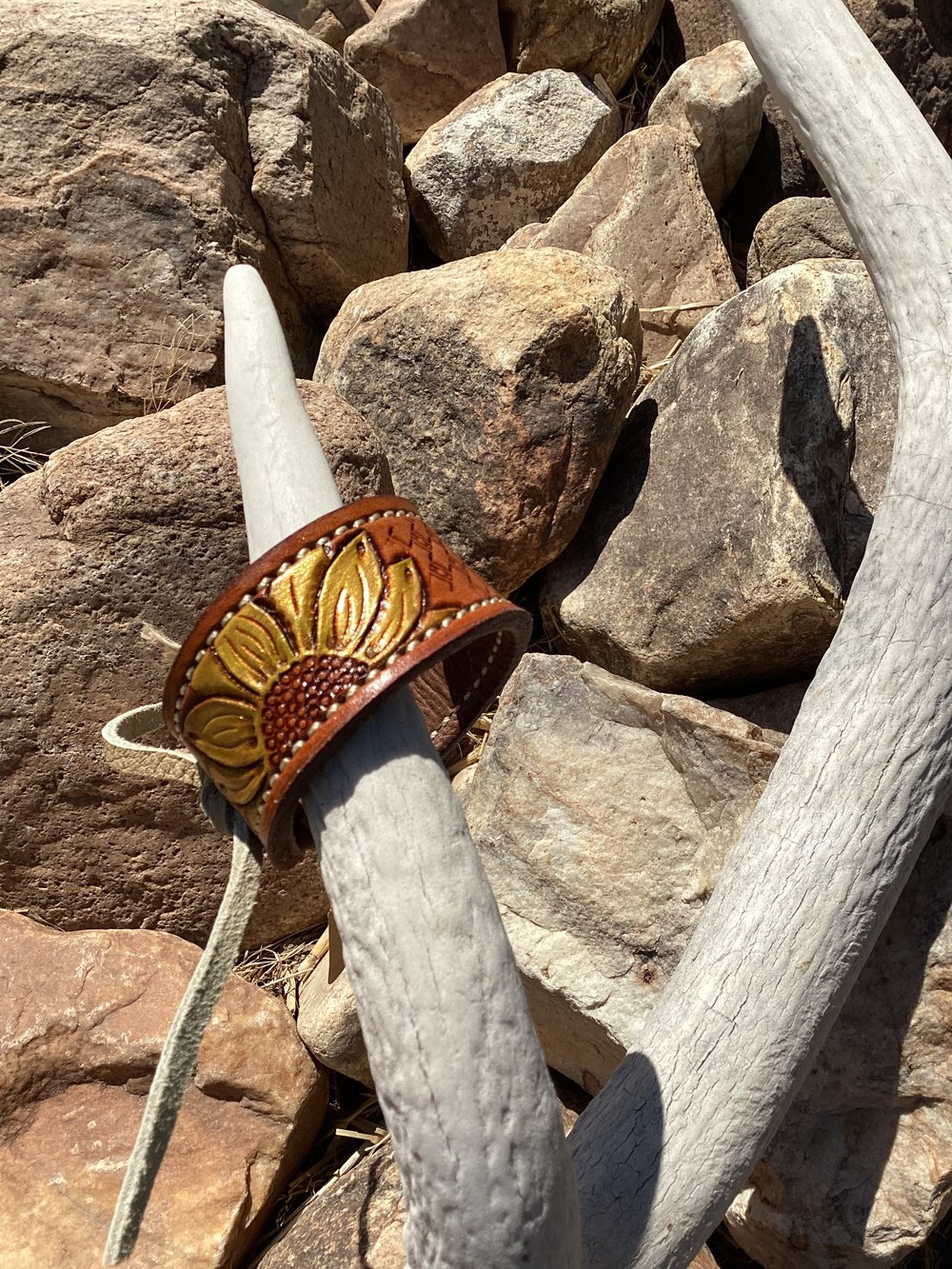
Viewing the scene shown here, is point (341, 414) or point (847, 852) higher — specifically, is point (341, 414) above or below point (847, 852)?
above

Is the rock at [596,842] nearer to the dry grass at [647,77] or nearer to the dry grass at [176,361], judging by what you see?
the dry grass at [176,361]

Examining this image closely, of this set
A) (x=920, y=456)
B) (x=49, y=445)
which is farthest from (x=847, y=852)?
(x=49, y=445)

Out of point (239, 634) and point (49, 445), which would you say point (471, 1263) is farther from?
point (49, 445)

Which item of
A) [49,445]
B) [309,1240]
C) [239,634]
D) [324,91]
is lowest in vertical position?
[309,1240]

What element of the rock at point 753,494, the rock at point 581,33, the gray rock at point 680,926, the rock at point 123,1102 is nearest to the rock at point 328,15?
the rock at point 581,33

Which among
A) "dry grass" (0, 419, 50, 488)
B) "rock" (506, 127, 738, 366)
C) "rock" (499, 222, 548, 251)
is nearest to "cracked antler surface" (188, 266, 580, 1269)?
"dry grass" (0, 419, 50, 488)

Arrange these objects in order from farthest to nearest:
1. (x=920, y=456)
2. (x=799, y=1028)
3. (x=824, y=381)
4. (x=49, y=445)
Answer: (x=49, y=445), (x=824, y=381), (x=920, y=456), (x=799, y=1028)

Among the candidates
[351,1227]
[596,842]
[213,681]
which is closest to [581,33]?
[596,842]

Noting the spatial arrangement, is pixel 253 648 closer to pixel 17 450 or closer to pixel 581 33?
pixel 17 450
